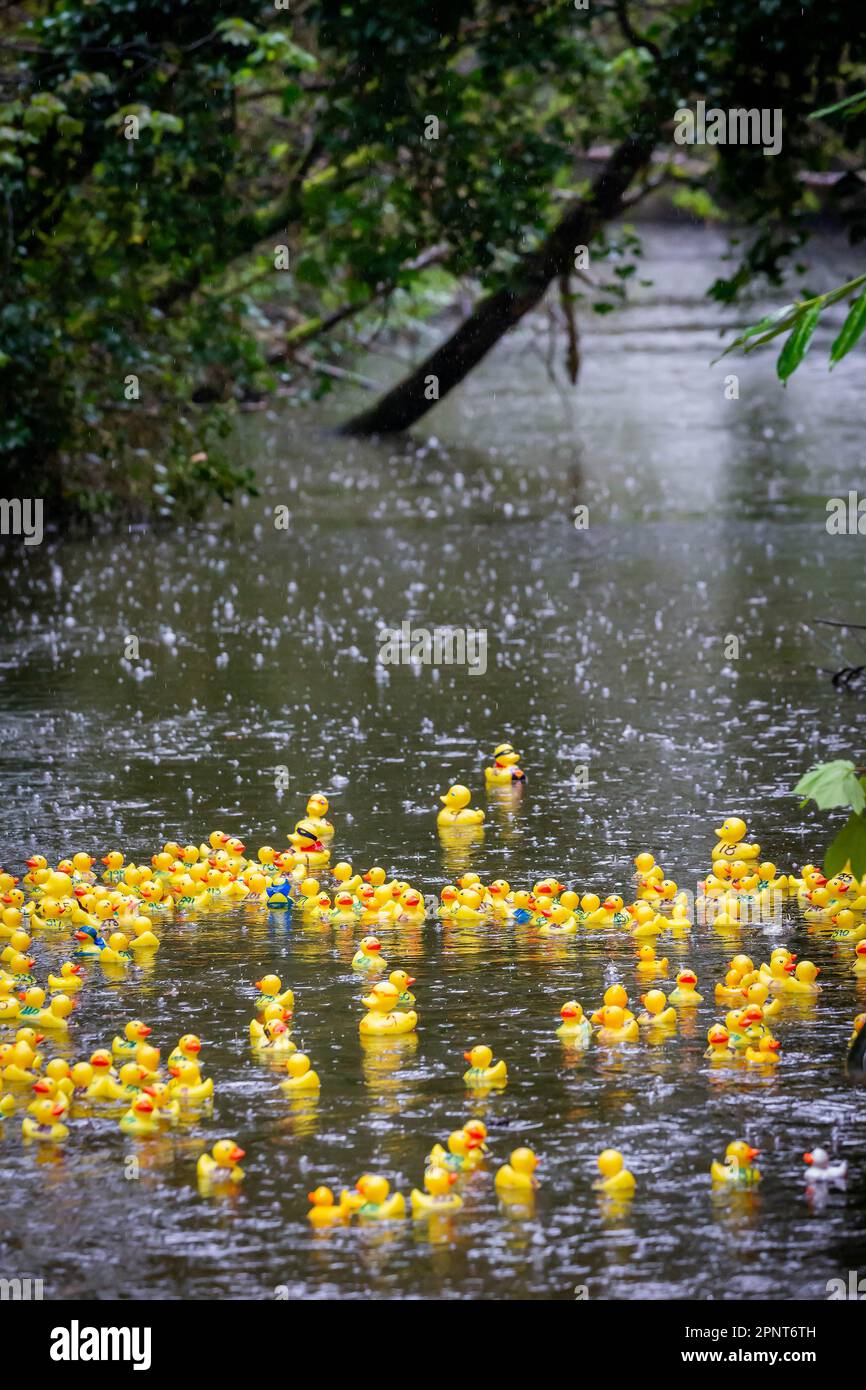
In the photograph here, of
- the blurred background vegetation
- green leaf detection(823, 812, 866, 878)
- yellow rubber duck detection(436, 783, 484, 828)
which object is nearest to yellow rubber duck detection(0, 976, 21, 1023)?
yellow rubber duck detection(436, 783, 484, 828)

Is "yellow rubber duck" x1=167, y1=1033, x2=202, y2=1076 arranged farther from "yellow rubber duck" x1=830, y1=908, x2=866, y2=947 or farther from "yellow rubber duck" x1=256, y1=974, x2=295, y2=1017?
"yellow rubber duck" x1=830, y1=908, x2=866, y2=947

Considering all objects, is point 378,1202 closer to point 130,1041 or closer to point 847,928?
point 130,1041

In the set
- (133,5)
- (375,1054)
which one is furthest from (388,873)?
(133,5)

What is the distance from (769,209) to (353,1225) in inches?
439

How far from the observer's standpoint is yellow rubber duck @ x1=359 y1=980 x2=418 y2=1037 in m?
5.91

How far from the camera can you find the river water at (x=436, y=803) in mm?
4590

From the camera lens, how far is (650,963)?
21.3 feet

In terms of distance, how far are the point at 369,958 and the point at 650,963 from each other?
Answer: 1.03m

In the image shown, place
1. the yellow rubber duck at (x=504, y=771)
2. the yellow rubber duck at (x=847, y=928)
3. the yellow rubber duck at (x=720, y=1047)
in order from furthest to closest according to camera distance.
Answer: the yellow rubber duck at (x=504, y=771) → the yellow rubber duck at (x=847, y=928) → the yellow rubber duck at (x=720, y=1047)

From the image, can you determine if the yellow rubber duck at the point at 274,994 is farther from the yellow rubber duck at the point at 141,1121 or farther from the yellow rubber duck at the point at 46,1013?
the yellow rubber duck at the point at 141,1121

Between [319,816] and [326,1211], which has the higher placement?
[319,816]

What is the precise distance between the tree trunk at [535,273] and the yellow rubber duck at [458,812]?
920 centimetres

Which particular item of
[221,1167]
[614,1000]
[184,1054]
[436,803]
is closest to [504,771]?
[436,803]

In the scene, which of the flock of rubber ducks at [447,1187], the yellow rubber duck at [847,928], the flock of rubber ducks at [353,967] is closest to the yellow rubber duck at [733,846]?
the flock of rubber ducks at [353,967]
